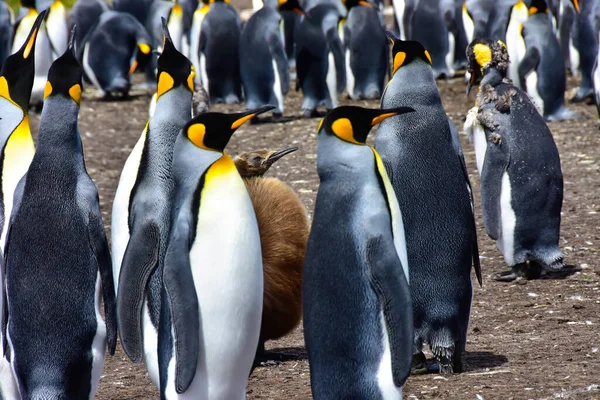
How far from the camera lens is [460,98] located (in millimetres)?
12000

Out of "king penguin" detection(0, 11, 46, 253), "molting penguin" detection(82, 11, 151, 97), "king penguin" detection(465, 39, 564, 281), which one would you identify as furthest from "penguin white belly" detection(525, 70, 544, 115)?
"king penguin" detection(0, 11, 46, 253)

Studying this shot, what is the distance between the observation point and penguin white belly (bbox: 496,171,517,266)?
5672mm

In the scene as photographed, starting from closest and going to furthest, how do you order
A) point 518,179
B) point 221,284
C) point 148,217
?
point 221,284, point 148,217, point 518,179

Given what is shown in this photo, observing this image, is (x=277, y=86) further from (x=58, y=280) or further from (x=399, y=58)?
(x=58, y=280)

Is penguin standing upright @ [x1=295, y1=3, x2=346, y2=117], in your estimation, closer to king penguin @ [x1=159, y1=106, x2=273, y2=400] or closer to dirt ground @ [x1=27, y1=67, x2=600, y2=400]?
dirt ground @ [x1=27, y1=67, x2=600, y2=400]

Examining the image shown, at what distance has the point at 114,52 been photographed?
1405cm

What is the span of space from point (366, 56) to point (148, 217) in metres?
9.16

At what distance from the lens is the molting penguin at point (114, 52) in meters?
13.9

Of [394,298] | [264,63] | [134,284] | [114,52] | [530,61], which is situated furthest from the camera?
[114,52]

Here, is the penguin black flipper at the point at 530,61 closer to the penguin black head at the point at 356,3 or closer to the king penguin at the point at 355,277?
the penguin black head at the point at 356,3

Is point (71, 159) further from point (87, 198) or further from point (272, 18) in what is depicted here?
point (272, 18)

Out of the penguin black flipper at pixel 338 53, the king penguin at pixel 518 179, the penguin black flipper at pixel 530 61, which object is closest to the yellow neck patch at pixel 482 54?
the king penguin at pixel 518 179

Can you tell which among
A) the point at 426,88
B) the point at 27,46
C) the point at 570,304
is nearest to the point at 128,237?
the point at 27,46

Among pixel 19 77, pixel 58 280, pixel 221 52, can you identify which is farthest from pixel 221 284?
pixel 221 52
